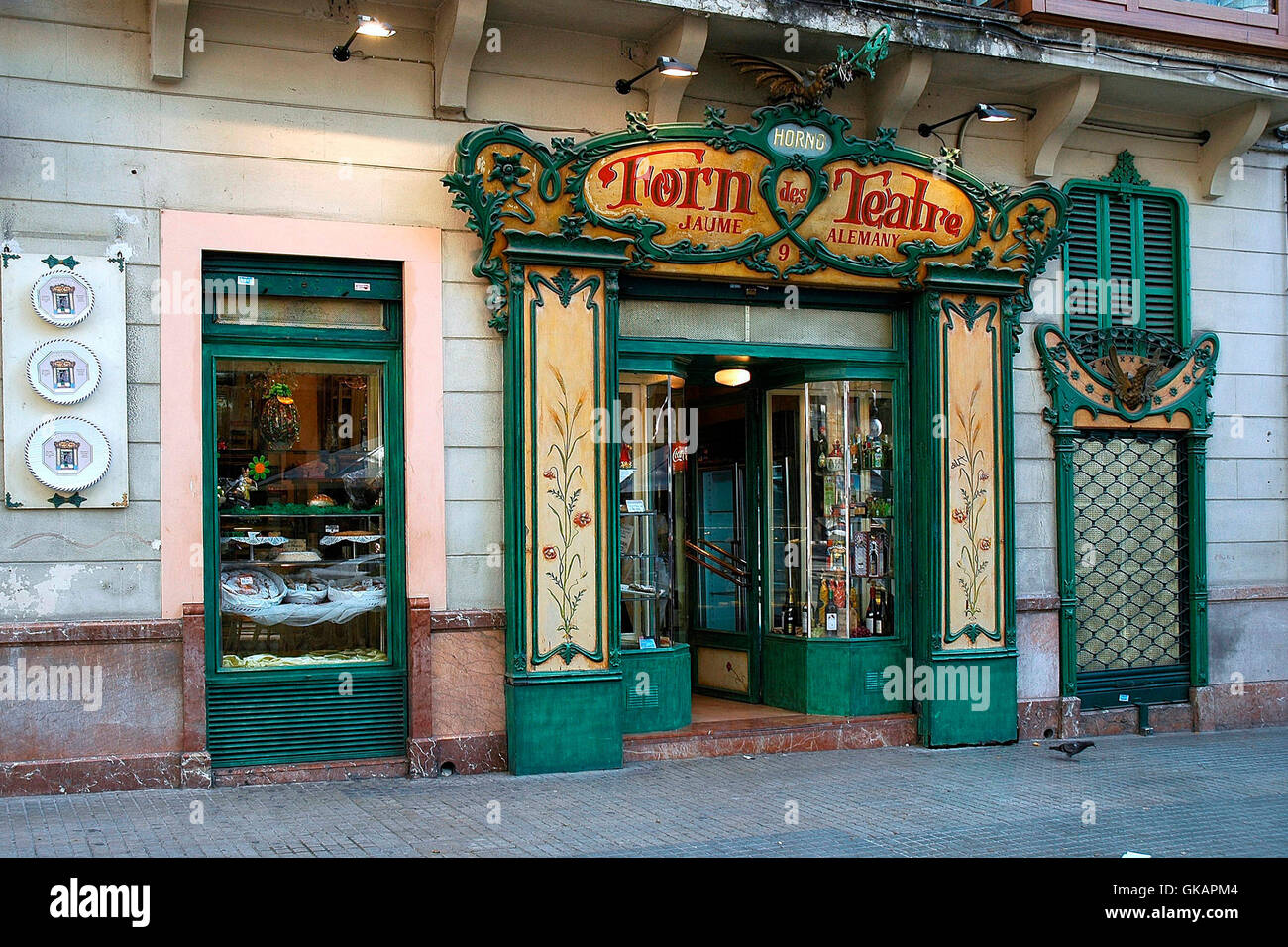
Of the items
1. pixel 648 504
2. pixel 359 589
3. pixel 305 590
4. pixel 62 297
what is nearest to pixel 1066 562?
pixel 648 504

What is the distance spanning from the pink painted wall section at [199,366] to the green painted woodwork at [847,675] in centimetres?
329

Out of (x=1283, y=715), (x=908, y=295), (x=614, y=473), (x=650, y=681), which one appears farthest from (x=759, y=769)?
(x=1283, y=715)

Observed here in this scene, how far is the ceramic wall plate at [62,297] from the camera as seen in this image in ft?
27.2

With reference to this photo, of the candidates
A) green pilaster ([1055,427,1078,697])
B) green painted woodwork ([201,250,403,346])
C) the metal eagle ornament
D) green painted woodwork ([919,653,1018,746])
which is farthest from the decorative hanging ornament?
green pilaster ([1055,427,1078,697])

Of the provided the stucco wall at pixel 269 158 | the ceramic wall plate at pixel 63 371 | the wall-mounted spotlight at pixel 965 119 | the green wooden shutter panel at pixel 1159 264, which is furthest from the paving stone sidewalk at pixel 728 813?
the wall-mounted spotlight at pixel 965 119

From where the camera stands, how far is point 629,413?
10.1m

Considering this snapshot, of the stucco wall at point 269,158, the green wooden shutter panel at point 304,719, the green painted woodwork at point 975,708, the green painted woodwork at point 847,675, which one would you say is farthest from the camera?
the green painted woodwork at point 847,675

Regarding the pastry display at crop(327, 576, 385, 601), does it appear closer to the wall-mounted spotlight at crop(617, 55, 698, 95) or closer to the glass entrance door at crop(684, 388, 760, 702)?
the glass entrance door at crop(684, 388, 760, 702)

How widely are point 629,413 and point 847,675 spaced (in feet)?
9.29

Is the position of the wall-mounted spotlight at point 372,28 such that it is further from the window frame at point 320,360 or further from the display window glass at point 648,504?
the display window glass at point 648,504

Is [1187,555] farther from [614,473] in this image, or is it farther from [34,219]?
[34,219]

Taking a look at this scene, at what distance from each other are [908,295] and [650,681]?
12.5 feet

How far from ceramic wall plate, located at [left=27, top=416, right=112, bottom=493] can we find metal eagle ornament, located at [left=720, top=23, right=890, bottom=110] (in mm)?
5501

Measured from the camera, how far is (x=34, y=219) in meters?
8.35
